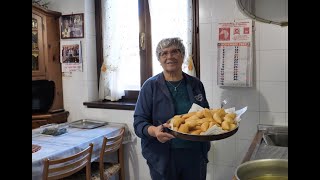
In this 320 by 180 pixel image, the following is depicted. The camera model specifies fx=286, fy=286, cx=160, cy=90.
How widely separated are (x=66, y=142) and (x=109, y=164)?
1.68 ft

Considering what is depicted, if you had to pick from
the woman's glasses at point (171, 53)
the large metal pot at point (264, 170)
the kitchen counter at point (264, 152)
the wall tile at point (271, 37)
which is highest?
the wall tile at point (271, 37)

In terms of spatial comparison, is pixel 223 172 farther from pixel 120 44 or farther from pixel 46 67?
pixel 46 67

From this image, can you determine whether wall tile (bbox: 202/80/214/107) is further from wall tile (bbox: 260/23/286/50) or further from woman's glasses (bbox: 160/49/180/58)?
woman's glasses (bbox: 160/49/180/58)

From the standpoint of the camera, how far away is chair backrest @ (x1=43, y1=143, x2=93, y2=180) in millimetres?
1500

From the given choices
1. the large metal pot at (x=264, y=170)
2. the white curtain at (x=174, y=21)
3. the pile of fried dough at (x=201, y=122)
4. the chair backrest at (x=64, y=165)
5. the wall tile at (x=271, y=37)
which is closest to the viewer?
the large metal pot at (x=264, y=170)

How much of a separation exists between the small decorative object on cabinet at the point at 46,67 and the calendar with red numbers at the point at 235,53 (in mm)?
1501

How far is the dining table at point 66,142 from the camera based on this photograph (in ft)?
5.11

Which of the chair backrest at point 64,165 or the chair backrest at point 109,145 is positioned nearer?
the chair backrest at point 64,165

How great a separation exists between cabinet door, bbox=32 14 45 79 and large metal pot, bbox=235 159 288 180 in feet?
6.96

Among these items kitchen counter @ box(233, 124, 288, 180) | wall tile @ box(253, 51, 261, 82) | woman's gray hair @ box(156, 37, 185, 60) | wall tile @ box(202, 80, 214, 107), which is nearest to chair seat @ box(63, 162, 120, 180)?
wall tile @ box(202, 80, 214, 107)

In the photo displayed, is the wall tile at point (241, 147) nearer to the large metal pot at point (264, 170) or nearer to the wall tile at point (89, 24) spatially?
the large metal pot at point (264, 170)

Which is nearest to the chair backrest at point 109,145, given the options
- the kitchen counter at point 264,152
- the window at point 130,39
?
the window at point 130,39
